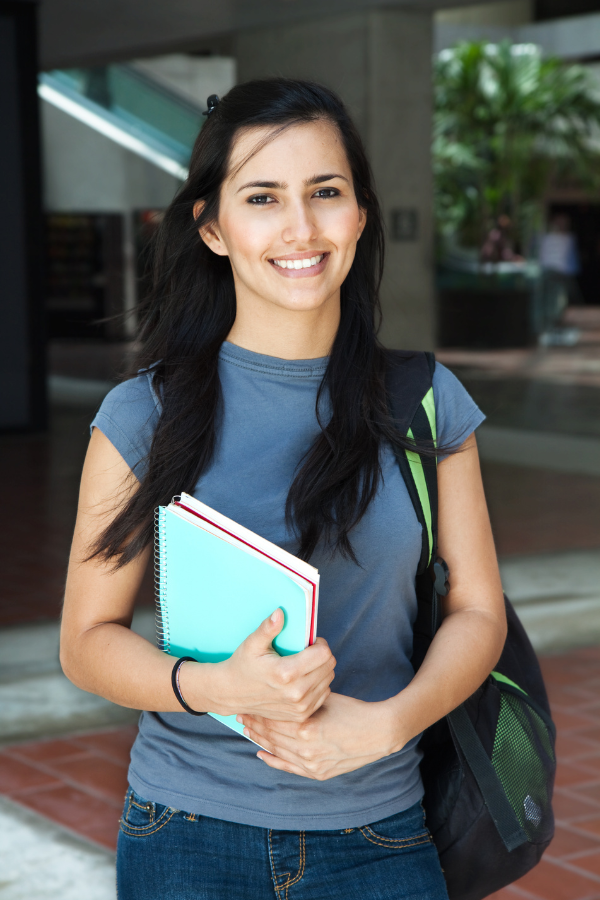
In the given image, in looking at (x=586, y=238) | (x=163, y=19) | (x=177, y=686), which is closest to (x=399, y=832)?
(x=177, y=686)

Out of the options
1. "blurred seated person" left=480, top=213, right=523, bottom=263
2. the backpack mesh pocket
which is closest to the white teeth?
the backpack mesh pocket

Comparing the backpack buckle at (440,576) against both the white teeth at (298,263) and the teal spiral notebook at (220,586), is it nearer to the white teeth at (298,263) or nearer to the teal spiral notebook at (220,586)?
the teal spiral notebook at (220,586)

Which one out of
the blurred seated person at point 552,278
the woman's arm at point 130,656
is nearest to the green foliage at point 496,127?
the blurred seated person at point 552,278

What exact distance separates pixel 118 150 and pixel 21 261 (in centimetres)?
867

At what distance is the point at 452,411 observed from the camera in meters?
1.59

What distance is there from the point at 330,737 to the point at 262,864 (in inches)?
9.5

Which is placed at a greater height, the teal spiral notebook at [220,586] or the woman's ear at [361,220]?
the woman's ear at [361,220]

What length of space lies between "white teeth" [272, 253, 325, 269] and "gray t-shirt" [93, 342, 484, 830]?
140mm

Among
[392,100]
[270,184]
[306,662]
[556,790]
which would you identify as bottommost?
[556,790]

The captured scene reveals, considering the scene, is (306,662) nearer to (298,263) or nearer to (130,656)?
(130,656)

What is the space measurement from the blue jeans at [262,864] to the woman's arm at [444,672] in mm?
156

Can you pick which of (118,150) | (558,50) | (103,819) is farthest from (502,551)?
(558,50)

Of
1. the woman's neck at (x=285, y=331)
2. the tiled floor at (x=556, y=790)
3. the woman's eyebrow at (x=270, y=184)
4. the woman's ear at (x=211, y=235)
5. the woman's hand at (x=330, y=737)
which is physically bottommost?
the tiled floor at (x=556, y=790)

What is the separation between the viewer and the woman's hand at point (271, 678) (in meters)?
1.22
